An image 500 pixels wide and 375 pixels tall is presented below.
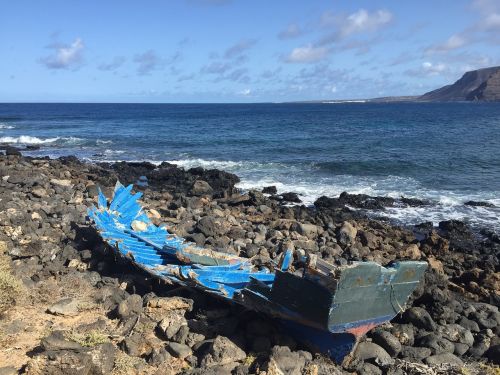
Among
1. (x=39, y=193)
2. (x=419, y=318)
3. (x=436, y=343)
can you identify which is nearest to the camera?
(x=436, y=343)

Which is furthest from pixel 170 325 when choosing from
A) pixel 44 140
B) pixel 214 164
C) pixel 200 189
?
pixel 44 140

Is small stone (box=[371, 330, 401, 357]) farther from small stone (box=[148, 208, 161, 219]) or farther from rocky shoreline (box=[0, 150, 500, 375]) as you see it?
small stone (box=[148, 208, 161, 219])

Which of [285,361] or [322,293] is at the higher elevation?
[322,293]

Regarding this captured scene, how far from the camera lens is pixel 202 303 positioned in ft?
29.3

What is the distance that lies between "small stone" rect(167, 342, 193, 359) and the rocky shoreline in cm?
3

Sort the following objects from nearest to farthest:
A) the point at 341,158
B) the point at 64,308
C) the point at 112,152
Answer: the point at 64,308
the point at 341,158
the point at 112,152

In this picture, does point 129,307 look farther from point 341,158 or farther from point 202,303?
point 341,158

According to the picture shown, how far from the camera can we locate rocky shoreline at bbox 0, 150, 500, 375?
7.12m

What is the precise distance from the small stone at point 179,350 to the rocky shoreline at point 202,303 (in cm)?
3

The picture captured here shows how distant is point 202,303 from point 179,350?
1571 millimetres

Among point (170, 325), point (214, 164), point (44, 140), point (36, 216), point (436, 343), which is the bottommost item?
point (436, 343)

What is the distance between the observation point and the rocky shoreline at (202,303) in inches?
281

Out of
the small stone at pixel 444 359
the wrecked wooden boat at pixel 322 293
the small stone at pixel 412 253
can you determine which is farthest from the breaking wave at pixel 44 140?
the small stone at pixel 444 359

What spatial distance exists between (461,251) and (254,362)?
9823 millimetres
